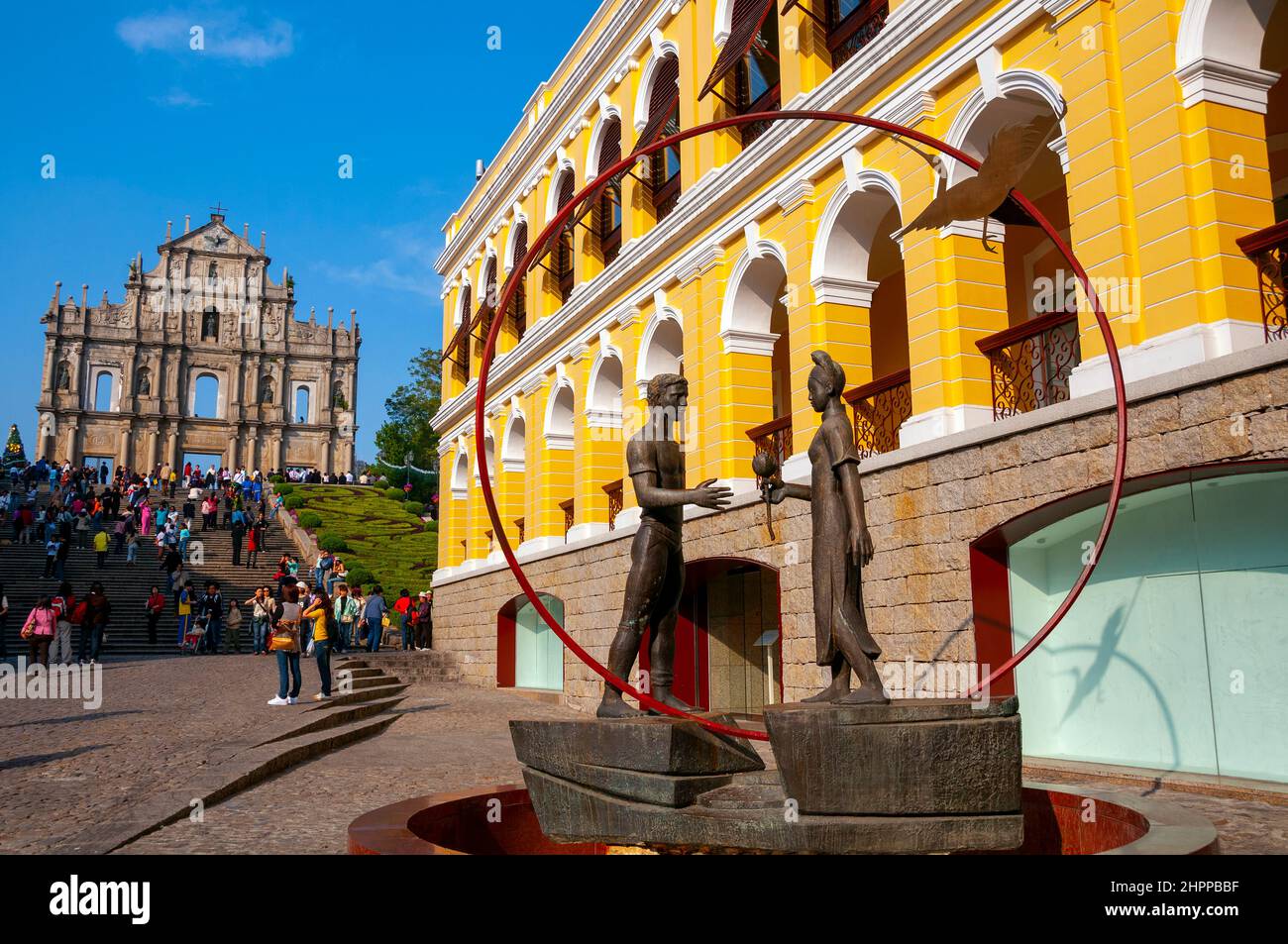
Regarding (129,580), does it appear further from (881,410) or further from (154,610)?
(881,410)

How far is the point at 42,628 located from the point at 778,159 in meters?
14.8

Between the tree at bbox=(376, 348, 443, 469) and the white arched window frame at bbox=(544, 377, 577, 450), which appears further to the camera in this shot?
the tree at bbox=(376, 348, 443, 469)

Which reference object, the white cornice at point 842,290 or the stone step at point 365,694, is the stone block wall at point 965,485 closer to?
the white cornice at point 842,290

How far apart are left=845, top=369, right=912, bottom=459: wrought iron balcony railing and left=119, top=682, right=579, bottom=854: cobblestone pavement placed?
5839 millimetres

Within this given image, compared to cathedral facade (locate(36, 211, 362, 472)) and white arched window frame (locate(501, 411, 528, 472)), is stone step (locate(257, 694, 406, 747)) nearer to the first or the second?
white arched window frame (locate(501, 411, 528, 472))

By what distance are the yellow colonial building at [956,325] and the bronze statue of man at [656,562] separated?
325cm

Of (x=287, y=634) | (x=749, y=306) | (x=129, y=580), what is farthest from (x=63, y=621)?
(x=749, y=306)

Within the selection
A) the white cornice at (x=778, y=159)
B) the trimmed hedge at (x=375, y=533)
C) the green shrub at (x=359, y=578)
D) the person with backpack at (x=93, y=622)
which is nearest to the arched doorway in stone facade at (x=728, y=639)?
the white cornice at (x=778, y=159)

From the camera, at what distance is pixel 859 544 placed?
18.3 feet

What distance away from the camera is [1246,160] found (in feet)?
29.4

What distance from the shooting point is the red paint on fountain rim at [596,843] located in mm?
4578

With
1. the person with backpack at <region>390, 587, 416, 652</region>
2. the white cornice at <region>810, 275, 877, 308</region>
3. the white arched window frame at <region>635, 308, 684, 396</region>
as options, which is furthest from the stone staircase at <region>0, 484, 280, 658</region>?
the white cornice at <region>810, 275, 877, 308</region>

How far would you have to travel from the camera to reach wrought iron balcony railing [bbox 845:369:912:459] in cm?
1222
